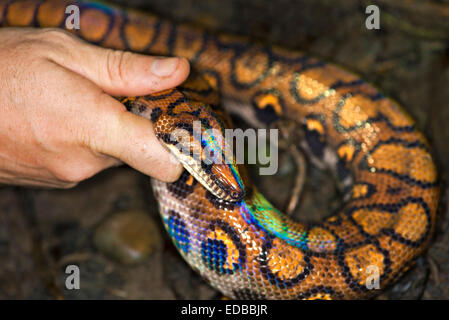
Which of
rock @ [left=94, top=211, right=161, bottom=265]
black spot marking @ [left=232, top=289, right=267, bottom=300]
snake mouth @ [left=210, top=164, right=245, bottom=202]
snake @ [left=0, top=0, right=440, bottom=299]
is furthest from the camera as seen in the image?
rock @ [left=94, top=211, right=161, bottom=265]

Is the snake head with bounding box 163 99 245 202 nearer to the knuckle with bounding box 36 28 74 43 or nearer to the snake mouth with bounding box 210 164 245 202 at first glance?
the snake mouth with bounding box 210 164 245 202

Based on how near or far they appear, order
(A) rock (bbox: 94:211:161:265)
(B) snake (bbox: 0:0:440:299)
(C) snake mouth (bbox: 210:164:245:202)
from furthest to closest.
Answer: (A) rock (bbox: 94:211:161:265), (B) snake (bbox: 0:0:440:299), (C) snake mouth (bbox: 210:164:245:202)

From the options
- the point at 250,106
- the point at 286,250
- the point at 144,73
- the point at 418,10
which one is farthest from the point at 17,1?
the point at 418,10

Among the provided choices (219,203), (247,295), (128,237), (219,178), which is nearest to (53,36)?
(219,178)

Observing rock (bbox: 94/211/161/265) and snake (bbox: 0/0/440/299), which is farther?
rock (bbox: 94/211/161/265)

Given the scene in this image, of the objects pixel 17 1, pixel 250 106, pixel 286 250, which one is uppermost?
pixel 17 1

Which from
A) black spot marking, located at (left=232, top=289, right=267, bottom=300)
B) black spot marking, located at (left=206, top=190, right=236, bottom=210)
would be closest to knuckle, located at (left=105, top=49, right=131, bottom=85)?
black spot marking, located at (left=206, top=190, right=236, bottom=210)

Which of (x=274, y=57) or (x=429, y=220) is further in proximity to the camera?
(x=274, y=57)

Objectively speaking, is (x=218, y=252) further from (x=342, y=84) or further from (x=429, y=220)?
(x=342, y=84)
